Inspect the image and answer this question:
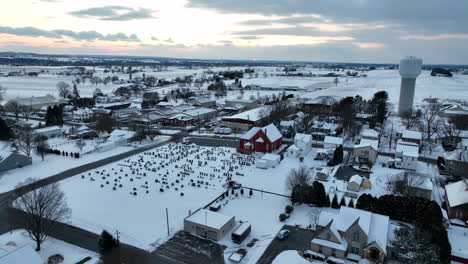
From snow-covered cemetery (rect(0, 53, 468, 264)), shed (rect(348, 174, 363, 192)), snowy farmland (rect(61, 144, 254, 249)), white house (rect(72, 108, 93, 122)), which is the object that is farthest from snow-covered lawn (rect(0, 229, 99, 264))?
white house (rect(72, 108, 93, 122))

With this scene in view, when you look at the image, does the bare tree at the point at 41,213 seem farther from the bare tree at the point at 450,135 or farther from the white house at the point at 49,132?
the bare tree at the point at 450,135

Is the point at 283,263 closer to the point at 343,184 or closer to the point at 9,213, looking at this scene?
the point at 343,184

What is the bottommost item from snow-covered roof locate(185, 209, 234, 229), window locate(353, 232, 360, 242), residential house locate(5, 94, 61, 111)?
snow-covered roof locate(185, 209, 234, 229)

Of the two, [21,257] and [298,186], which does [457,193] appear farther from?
[21,257]

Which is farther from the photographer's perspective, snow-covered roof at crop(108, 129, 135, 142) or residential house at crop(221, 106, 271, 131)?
residential house at crop(221, 106, 271, 131)

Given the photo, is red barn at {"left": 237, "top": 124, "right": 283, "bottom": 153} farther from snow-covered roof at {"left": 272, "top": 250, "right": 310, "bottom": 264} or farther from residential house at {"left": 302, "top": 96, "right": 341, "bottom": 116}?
residential house at {"left": 302, "top": 96, "right": 341, "bottom": 116}

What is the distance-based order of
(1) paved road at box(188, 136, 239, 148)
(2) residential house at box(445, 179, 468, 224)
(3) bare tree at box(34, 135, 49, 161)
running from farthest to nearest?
1. (1) paved road at box(188, 136, 239, 148)
2. (3) bare tree at box(34, 135, 49, 161)
3. (2) residential house at box(445, 179, 468, 224)

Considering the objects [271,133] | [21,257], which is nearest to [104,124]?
[271,133]
